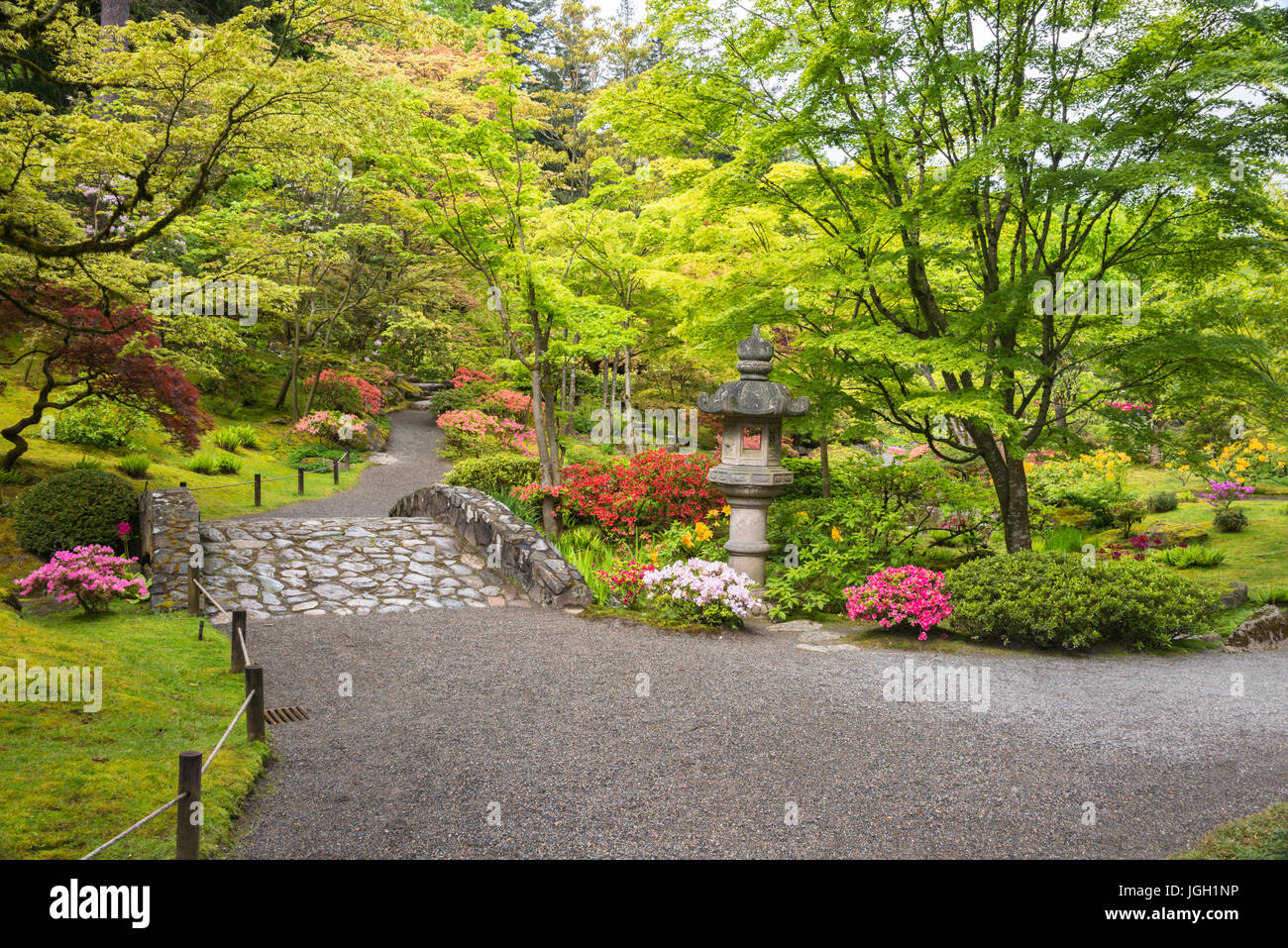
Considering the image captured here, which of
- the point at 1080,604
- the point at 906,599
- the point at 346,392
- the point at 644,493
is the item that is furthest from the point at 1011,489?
the point at 346,392

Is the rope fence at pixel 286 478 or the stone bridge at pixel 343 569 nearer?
the stone bridge at pixel 343 569

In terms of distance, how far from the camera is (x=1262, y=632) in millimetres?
7273

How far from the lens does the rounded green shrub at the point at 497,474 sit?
43.5 feet

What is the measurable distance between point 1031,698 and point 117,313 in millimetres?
12690

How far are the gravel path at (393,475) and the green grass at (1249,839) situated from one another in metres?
12.9

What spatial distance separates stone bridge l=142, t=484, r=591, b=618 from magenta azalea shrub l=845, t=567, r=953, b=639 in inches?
132

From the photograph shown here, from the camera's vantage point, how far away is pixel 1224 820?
3824mm

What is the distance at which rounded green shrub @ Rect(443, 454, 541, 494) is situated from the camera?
13266mm

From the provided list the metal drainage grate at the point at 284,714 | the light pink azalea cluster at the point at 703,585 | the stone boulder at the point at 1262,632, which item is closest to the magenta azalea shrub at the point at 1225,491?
the stone boulder at the point at 1262,632

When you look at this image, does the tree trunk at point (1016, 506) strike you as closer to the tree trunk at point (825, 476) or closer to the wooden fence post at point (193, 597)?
the tree trunk at point (825, 476)

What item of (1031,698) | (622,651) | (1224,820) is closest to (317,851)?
(622,651)
